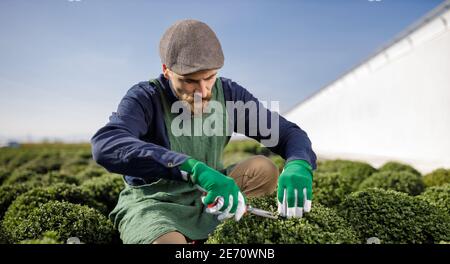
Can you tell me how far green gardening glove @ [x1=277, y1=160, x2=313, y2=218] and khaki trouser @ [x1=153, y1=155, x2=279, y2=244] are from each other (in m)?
0.61

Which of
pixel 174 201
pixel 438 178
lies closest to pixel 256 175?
pixel 174 201

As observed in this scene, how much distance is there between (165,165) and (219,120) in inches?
34.3

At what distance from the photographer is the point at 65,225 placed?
2.86m

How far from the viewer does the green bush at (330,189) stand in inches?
160

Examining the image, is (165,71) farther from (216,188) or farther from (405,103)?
(405,103)

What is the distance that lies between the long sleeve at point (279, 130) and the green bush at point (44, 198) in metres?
1.87

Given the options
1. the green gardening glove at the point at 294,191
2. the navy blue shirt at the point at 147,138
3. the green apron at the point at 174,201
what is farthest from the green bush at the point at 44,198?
the green gardening glove at the point at 294,191

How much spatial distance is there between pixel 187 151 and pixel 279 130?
66cm

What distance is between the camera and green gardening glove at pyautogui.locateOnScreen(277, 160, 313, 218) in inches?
84.8

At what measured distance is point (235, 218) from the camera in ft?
7.02

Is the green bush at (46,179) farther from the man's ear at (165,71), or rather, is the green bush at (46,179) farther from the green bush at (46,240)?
the man's ear at (165,71)

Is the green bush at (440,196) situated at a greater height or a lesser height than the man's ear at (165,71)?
lesser
